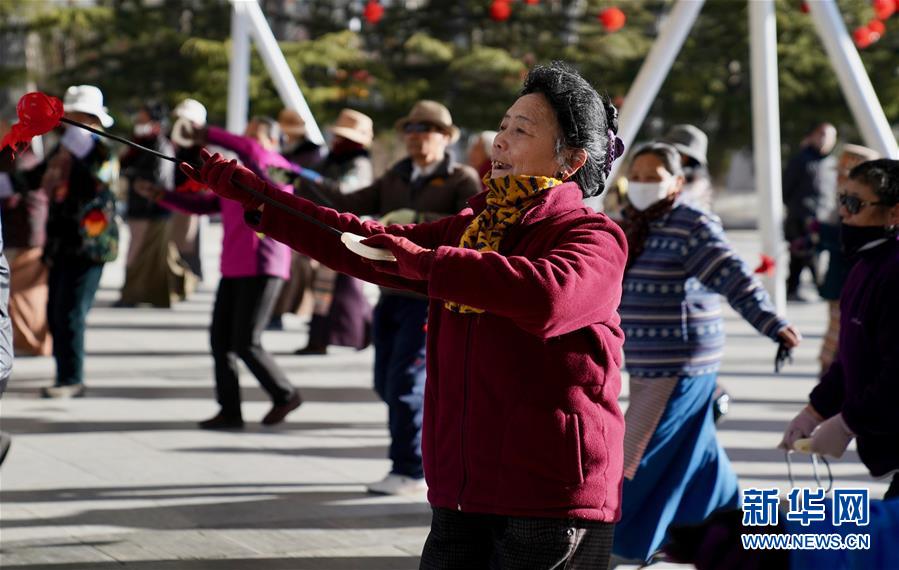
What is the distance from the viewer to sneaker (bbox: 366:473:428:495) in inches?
260

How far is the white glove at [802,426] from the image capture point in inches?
189

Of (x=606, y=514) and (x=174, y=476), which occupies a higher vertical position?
(x=606, y=514)

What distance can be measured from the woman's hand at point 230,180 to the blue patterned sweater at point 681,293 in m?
2.32

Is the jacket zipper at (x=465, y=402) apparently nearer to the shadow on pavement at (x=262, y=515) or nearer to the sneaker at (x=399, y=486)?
the shadow on pavement at (x=262, y=515)

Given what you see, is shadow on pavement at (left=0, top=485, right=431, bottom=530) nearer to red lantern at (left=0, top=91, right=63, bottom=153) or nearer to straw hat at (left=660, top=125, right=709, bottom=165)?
straw hat at (left=660, top=125, right=709, bottom=165)

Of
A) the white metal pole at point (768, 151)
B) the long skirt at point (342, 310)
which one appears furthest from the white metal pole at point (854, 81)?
the long skirt at point (342, 310)

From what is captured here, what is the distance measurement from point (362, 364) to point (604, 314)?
7806mm

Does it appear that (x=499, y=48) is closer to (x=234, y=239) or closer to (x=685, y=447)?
(x=234, y=239)

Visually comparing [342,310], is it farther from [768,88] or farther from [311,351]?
[768,88]

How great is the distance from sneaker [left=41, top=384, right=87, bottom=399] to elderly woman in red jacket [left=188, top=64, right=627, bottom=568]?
236 inches

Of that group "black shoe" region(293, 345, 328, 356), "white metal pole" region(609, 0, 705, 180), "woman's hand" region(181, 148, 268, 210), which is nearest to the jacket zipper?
"woman's hand" region(181, 148, 268, 210)

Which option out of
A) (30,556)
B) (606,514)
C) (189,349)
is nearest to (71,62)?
(189,349)

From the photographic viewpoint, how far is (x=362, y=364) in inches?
426

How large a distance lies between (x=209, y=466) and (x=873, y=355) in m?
3.73
